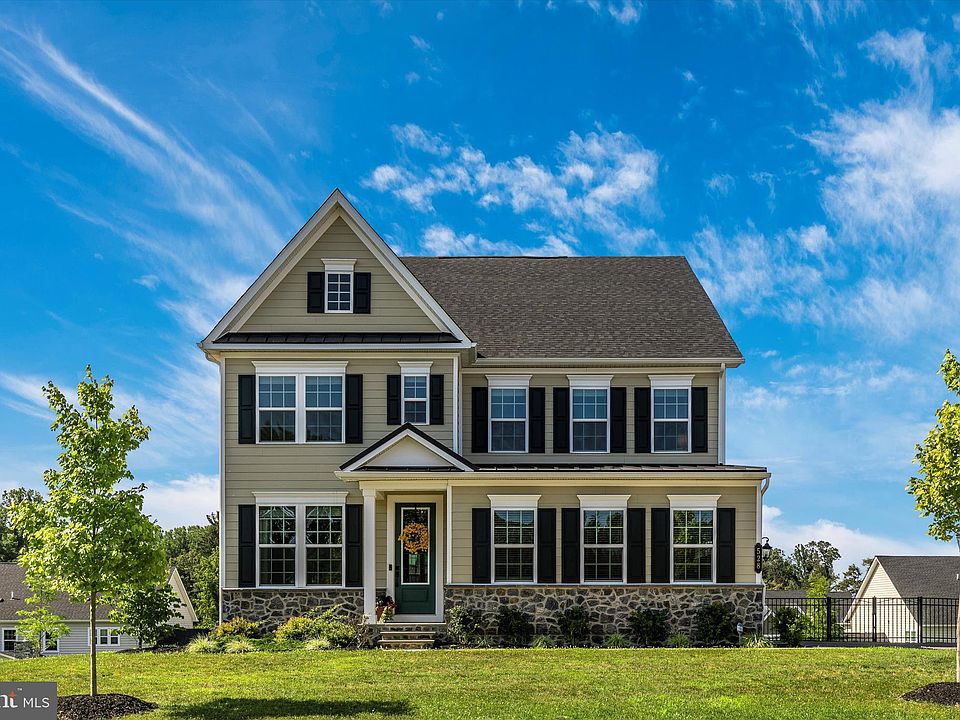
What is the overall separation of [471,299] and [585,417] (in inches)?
200

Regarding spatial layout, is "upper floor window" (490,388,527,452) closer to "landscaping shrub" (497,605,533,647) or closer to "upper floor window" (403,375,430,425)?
"upper floor window" (403,375,430,425)

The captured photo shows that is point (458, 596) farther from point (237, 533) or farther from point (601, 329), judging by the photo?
point (601, 329)

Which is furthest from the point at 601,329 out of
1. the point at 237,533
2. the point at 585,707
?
the point at 585,707

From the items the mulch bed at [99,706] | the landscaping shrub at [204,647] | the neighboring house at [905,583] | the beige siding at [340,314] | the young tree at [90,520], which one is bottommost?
the neighboring house at [905,583]

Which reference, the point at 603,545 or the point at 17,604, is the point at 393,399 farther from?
the point at 17,604

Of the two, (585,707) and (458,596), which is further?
(458,596)

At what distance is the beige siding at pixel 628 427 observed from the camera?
82.5ft

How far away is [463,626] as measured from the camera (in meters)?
21.7

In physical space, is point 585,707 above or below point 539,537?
below

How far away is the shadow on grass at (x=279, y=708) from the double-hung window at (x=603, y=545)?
29.5 feet

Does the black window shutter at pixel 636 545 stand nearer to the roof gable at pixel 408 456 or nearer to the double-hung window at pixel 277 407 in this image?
the roof gable at pixel 408 456

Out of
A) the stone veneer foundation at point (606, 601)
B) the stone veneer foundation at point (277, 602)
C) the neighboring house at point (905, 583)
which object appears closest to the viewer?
the stone veneer foundation at point (606, 601)

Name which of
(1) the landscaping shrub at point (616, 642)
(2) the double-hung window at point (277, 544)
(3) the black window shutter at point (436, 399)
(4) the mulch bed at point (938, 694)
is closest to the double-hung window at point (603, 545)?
(1) the landscaping shrub at point (616, 642)

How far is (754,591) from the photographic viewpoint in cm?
2266
